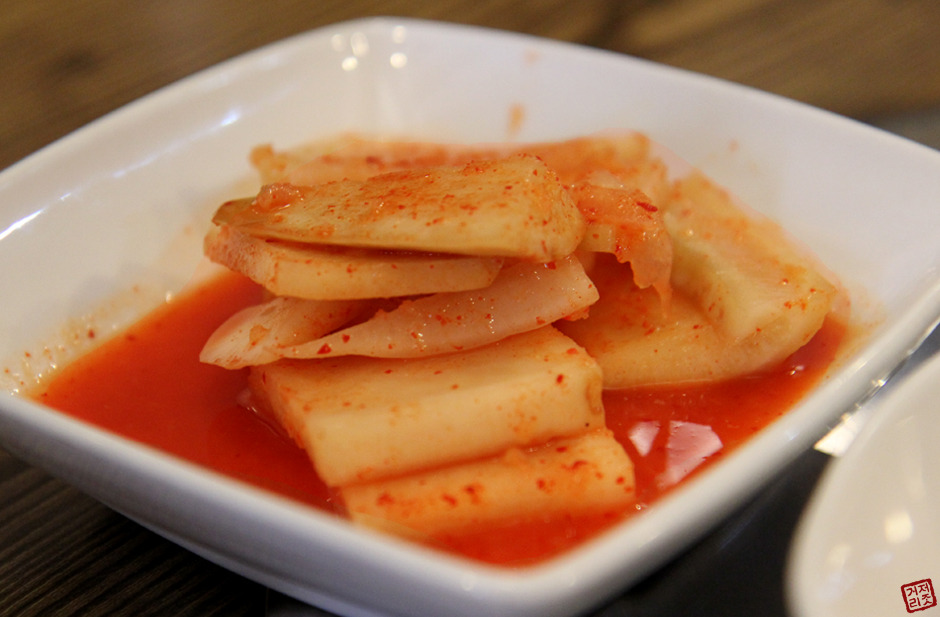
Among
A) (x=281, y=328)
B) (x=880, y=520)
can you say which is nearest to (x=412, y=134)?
(x=281, y=328)

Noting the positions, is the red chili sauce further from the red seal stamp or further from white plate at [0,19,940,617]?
the red seal stamp

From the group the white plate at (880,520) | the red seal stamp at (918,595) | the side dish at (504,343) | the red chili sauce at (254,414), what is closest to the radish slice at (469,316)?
the side dish at (504,343)

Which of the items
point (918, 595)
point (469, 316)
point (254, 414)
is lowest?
point (918, 595)

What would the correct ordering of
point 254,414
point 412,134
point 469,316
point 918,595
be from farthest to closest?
point 412,134, point 254,414, point 469,316, point 918,595

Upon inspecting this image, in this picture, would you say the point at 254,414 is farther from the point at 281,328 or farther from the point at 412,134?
the point at 412,134

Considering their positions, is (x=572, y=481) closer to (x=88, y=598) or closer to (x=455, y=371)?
(x=455, y=371)

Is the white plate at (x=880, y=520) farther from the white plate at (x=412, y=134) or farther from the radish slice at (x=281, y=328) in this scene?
the radish slice at (x=281, y=328)
